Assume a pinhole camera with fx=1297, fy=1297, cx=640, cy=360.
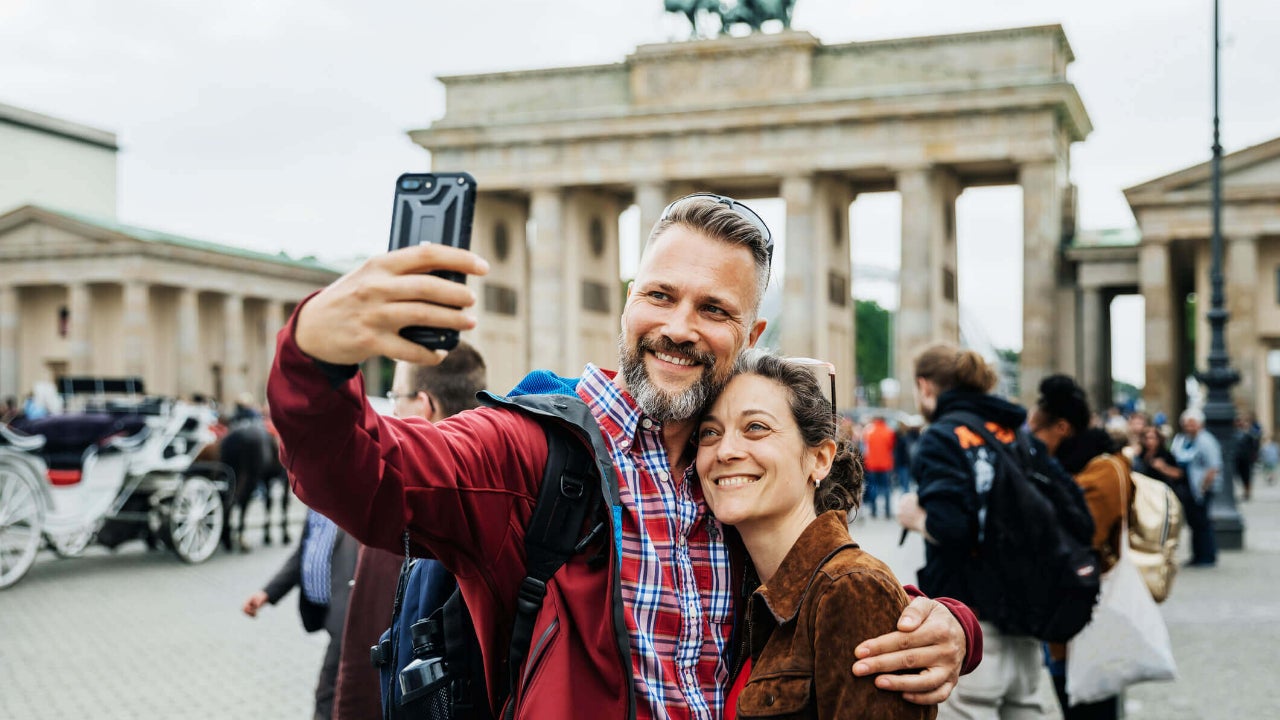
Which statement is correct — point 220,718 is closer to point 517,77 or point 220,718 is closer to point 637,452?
point 637,452

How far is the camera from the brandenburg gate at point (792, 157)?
4012 centimetres

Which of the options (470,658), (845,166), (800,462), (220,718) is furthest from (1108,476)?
(845,166)

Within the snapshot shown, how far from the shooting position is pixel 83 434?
1367 centimetres

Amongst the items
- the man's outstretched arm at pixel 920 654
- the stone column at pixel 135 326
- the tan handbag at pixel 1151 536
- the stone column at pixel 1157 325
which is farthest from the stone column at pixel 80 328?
the man's outstretched arm at pixel 920 654

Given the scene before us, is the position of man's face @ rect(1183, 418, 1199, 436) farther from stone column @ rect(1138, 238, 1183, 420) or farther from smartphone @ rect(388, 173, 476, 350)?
stone column @ rect(1138, 238, 1183, 420)

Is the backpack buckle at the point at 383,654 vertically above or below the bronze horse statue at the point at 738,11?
below

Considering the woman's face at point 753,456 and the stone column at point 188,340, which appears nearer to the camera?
the woman's face at point 753,456

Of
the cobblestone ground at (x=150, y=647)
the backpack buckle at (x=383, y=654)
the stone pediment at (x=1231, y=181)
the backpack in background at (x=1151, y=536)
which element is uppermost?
the stone pediment at (x=1231, y=181)

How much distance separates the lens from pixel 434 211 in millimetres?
1774

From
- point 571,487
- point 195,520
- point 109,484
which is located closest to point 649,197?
point 195,520

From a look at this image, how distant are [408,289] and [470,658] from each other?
1008 millimetres

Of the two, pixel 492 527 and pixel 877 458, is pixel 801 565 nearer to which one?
pixel 492 527

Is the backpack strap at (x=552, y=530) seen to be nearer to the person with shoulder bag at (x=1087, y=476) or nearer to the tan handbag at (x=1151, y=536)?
the person with shoulder bag at (x=1087, y=476)

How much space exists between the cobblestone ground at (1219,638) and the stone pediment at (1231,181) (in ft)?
73.0
